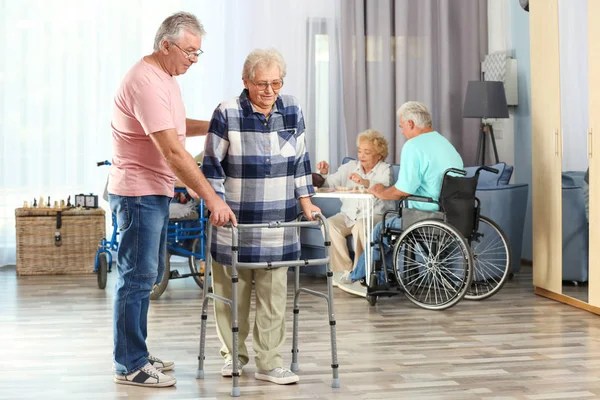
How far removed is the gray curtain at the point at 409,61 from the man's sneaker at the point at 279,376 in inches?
145

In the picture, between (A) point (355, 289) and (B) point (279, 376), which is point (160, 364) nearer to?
(B) point (279, 376)

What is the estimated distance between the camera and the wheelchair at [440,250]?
4785 mm

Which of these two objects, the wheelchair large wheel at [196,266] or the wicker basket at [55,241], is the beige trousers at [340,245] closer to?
the wheelchair large wheel at [196,266]

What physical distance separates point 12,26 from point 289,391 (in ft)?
14.7

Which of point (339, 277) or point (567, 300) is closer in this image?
point (567, 300)

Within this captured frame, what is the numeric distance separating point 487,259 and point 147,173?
2.75 metres

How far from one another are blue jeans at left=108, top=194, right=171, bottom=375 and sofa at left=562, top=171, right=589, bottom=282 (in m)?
2.49

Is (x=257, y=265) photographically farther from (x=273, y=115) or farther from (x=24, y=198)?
(x=24, y=198)

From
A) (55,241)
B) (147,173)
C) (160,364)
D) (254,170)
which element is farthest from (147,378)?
(55,241)

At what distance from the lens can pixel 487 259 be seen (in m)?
5.32

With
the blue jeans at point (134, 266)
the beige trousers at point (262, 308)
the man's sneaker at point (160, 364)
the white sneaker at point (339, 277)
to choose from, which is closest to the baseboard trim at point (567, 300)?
the white sneaker at point (339, 277)

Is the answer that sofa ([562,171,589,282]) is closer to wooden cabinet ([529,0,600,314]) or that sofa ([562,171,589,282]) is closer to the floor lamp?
wooden cabinet ([529,0,600,314])

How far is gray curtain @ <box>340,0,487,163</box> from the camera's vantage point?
6.89 metres

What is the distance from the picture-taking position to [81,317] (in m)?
4.71
